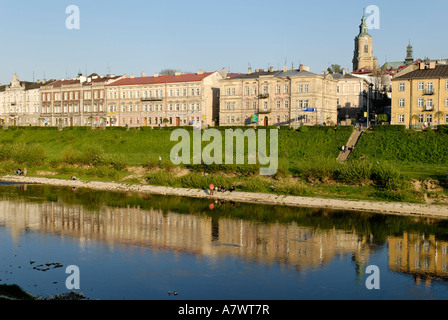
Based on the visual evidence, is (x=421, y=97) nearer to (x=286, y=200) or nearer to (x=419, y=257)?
(x=286, y=200)

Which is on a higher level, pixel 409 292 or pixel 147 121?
Result: pixel 147 121

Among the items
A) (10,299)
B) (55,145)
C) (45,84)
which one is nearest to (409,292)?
(10,299)

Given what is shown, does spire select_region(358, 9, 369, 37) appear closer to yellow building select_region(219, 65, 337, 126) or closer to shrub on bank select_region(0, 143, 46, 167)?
yellow building select_region(219, 65, 337, 126)

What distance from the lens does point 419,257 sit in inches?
1273

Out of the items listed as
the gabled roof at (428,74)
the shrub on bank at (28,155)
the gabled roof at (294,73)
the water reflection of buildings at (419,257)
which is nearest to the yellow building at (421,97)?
the gabled roof at (428,74)

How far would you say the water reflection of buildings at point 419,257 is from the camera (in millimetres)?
29125

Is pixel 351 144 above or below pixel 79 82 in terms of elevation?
below

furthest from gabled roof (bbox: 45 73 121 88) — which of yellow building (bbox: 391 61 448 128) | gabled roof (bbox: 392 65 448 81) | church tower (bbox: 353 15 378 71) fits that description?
church tower (bbox: 353 15 378 71)

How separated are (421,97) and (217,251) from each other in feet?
169

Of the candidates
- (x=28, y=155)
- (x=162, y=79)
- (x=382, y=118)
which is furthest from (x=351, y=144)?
(x=162, y=79)

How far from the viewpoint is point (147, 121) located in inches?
3952

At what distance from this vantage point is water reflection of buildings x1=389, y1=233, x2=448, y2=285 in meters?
29.1
